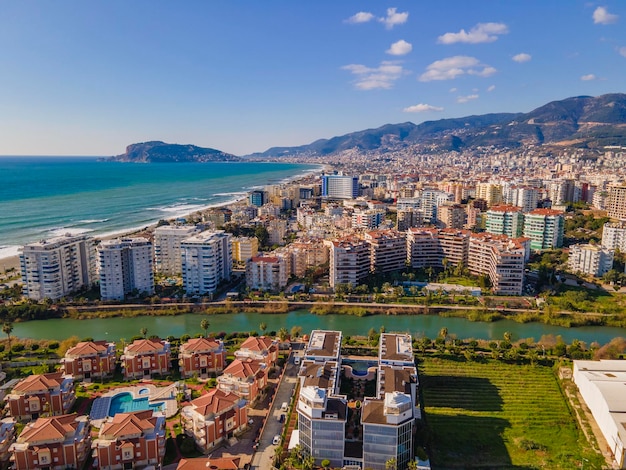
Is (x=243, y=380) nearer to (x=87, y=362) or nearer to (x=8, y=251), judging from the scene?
(x=87, y=362)

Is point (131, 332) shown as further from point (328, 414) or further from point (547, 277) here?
point (547, 277)

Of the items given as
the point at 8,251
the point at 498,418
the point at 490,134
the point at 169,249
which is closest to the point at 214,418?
the point at 498,418

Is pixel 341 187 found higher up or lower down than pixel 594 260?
higher up

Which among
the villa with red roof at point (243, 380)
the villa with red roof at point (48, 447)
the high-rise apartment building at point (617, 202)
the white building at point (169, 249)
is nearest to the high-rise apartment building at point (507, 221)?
the high-rise apartment building at point (617, 202)

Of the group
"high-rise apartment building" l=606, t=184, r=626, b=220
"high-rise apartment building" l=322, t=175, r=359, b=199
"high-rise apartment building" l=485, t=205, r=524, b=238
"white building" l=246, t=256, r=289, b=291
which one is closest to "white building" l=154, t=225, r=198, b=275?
"white building" l=246, t=256, r=289, b=291

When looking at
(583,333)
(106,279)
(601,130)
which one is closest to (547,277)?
(583,333)

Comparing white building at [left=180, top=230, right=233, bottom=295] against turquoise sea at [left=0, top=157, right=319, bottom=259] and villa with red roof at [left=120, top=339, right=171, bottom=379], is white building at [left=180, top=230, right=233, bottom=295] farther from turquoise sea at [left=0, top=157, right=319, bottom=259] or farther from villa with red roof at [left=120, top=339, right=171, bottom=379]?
turquoise sea at [left=0, top=157, right=319, bottom=259]
